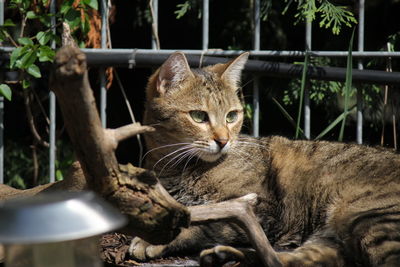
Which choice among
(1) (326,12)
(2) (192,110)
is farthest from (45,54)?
(1) (326,12)

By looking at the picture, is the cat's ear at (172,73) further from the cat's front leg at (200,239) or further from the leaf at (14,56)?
the leaf at (14,56)

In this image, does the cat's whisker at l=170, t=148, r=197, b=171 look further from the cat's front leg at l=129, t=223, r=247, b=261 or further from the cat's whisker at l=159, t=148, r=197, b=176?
the cat's front leg at l=129, t=223, r=247, b=261

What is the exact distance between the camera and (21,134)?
518cm

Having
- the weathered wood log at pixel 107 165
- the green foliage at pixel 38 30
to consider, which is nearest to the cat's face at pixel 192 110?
the green foliage at pixel 38 30

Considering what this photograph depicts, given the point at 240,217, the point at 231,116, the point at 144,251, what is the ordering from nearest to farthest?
1. the point at 240,217
2. the point at 144,251
3. the point at 231,116

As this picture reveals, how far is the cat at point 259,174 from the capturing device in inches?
112

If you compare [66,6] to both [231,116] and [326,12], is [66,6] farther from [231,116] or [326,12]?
[326,12]

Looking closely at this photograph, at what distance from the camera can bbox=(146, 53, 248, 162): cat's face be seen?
329 cm

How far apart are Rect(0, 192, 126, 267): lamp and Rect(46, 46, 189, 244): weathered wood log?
479 mm

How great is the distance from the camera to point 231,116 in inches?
140

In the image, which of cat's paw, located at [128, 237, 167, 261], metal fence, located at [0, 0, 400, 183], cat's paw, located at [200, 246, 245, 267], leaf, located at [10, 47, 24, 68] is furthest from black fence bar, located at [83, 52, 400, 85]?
cat's paw, located at [200, 246, 245, 267]

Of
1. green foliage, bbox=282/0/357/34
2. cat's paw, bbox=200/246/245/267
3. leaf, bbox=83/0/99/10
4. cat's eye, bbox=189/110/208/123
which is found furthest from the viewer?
leaf, bbox=83/0/99/10

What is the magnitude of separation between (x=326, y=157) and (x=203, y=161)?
2.21 ft

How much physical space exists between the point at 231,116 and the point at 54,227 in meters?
2.39
